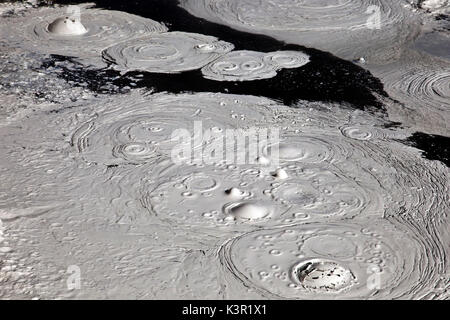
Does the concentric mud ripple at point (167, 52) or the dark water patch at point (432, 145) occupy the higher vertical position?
the concentric mud ripple at point (167, 52)

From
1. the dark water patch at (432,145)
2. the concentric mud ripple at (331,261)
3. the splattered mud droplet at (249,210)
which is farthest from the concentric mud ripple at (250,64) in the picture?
the concentric mud ripple at (331,261)

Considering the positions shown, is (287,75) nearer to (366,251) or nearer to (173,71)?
(173,71)

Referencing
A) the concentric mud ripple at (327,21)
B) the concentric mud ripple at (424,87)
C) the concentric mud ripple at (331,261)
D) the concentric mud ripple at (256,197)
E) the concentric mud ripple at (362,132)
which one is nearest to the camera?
the concentric mud ripple at (331,261)

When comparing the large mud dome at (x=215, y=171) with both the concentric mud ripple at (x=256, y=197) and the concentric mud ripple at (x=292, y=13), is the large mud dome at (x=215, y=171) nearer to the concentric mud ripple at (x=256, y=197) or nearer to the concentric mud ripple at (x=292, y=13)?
the concentric mud ripple at (x=256, y=197)

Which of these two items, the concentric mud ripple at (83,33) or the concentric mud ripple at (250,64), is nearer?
the concentric mud ripple at (250,64)

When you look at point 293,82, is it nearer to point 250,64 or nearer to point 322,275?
point 250,64

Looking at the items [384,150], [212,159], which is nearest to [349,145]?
[384,150]

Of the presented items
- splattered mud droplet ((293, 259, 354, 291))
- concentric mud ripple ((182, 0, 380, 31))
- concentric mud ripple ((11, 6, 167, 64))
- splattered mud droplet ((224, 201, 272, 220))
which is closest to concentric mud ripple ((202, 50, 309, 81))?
concentric mud ripple ((182, 0, 380, 31))

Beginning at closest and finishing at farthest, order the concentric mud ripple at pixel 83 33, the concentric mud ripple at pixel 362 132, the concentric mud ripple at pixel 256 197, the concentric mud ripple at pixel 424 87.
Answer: the concentric mud ripple at pixel 256 197, the concentric mud ripple at pixel 362 132, the concentric mud ripple at pixel 424 87, the concentric mud ripple at pixel 83 33
